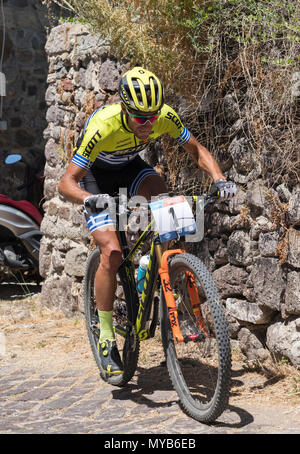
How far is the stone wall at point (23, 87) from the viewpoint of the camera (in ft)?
29.7

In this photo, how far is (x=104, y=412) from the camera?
12.2 feet

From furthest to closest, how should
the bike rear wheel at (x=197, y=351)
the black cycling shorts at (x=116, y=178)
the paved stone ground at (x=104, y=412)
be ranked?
the black cycling shorts at (x=116, y=178) < the paved stone ground at (x=104, y=412) < the bike rear wheel at (x=197, y=351)

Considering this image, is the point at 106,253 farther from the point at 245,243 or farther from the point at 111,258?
the point at 245,243

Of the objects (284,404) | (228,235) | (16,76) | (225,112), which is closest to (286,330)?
(284,404)

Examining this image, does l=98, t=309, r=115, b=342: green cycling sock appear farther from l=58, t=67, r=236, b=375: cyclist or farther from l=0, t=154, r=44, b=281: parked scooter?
l=0, t=154, r=44, b=281: parked scooter

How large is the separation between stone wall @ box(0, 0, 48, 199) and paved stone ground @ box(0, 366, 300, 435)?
200 inches

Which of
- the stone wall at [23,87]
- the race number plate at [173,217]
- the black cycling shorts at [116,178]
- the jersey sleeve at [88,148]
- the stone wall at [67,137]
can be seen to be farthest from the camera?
the stone wall at [23,87]

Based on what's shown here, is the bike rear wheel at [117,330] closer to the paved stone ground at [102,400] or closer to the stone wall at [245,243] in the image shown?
the paved stone ground at [102,400]

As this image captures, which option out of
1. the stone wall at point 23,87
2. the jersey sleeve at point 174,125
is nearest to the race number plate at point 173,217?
the jersey sleeve at point 174,125

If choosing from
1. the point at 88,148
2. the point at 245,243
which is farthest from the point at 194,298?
the point at 88,148

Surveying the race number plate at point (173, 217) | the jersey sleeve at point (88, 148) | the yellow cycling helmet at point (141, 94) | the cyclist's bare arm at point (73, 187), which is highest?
the yellow cycling helmet at point (141, 94)

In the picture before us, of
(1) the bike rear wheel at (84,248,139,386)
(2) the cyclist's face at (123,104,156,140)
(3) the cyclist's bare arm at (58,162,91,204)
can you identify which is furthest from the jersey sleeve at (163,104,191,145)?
(1) the bike rear wheel at (84,248,139,386)

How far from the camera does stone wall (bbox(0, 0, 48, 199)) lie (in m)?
9.04

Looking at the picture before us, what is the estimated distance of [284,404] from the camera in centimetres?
361
